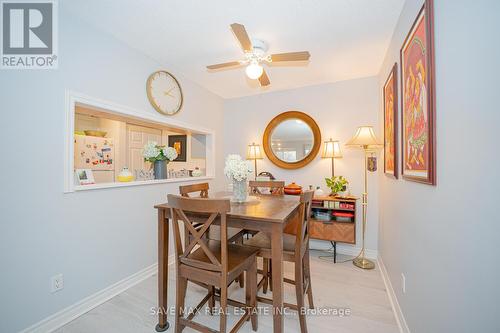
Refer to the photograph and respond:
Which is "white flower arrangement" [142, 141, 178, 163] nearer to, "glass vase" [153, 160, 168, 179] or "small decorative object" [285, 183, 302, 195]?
"glass vase" [153, 160, 168, 179]

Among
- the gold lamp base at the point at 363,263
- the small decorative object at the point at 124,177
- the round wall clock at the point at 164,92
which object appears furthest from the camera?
the gold lamp base at the point at 363,263

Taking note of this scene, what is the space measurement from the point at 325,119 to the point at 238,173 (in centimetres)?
212

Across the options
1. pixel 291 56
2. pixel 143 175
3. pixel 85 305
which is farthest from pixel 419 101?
pixel 85 305

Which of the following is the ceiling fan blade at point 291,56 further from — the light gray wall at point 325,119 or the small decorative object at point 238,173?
the light gray wall at point 325,119

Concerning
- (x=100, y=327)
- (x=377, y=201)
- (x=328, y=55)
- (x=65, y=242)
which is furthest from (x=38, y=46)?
(x=377, y=201)

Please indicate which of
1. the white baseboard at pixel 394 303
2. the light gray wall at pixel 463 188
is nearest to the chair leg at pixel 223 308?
the light gray wall at pixel 463 188

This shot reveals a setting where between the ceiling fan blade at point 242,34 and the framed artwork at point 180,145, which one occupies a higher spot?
the ceiling fan blade at point 242,34

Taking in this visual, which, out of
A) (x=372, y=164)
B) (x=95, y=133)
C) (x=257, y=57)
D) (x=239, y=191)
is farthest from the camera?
(x=95, y=133)

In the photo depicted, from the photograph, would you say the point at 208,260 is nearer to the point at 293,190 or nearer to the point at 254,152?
the point at 293,190

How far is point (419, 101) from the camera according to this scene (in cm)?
130

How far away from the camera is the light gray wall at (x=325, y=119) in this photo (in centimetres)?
301

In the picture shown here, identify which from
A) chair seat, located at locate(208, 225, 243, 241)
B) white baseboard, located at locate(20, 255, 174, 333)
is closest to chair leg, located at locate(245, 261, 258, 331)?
chair seat, located at locate(208, 225, 243, 241)

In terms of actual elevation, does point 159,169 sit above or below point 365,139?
below

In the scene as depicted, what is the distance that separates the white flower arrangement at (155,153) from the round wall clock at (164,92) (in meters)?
0.45
